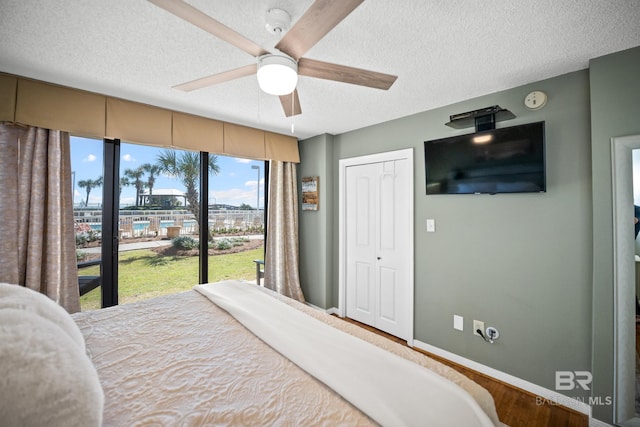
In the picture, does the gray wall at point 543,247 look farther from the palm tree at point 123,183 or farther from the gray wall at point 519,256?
the palm tree at point 123,183

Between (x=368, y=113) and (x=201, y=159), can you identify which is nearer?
(x=368, y=113)

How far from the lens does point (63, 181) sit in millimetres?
2225

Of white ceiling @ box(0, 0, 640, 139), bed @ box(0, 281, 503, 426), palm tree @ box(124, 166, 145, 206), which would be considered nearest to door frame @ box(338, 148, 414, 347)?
white ceiling @ box(0, 0, 640, 139)

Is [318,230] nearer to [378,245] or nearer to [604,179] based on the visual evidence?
[378,245]

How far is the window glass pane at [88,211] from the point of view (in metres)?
2.42

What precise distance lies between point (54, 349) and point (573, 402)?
3052 millimetres

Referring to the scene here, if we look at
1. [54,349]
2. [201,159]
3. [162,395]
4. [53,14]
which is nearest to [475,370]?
[162,395]

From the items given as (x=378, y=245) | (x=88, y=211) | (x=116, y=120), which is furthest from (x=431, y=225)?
(x=88, y=211)

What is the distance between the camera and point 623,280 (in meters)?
1.66

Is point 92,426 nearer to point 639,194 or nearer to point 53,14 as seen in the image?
point 53,14

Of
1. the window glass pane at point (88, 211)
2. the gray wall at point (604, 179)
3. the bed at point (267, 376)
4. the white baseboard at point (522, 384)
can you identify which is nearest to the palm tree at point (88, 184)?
the window glass pane at point (88, 211)

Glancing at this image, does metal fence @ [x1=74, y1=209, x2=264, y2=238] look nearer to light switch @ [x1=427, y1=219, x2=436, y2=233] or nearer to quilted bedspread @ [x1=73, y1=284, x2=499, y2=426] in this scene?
quilted bedspread @ [x1=73, y1=284, x2=499, y2=426]

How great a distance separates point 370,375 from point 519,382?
1884 millimetres
